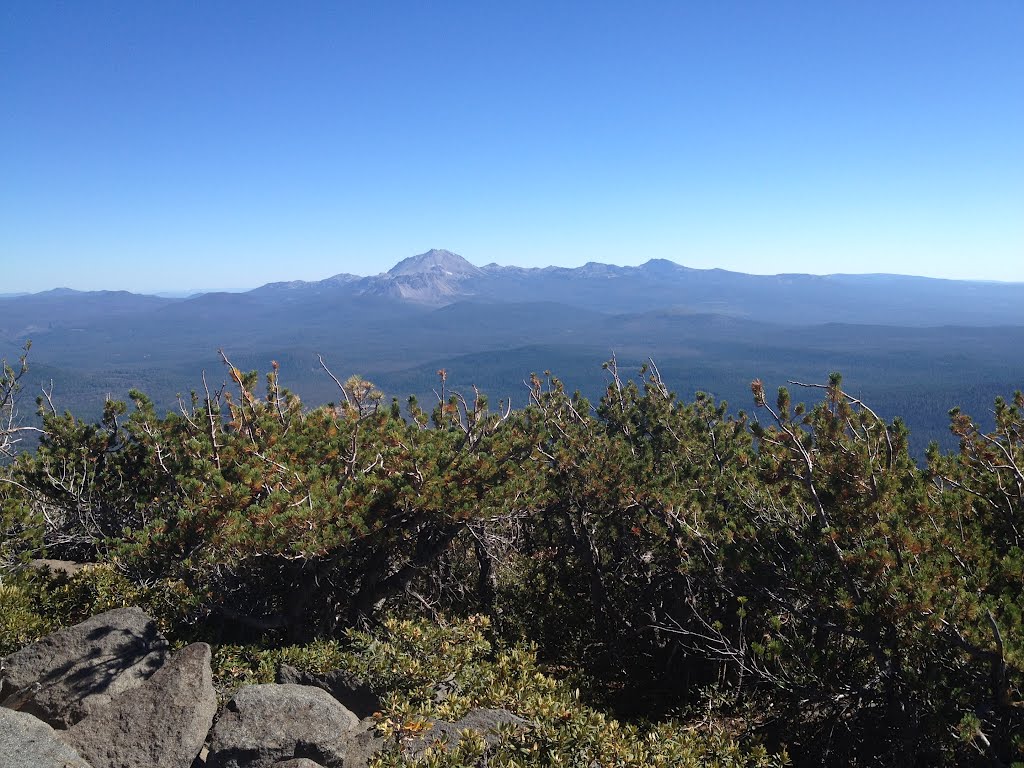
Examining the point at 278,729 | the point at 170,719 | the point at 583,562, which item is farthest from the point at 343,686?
the point at 583,562

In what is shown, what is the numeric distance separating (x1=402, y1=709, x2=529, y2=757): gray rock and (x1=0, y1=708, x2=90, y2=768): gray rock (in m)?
2.78

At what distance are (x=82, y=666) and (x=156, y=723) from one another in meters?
Answer: 1.41

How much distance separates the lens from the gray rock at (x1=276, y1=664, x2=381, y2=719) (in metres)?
6.55

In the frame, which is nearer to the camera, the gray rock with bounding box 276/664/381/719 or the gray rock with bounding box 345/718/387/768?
the gray rock with bounding box 345/718/387/768

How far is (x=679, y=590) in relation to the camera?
29.9 ft

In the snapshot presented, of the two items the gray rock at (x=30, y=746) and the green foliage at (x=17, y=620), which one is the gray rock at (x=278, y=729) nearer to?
the gray rock at (x=30, y=746)

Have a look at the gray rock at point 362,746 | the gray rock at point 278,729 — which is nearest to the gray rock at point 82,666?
the gray rock at point 278,729

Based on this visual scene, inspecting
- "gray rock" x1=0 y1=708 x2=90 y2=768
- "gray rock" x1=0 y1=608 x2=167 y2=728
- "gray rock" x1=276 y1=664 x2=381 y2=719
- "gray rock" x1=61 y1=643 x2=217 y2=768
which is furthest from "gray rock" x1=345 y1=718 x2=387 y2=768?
"gray rock" x1=0 y1=608 x2=167 y2=728

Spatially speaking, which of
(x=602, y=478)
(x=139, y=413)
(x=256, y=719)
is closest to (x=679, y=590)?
(x=602, y=478)

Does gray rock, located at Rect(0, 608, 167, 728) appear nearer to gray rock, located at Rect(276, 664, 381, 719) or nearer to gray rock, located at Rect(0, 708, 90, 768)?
gray rock, located at Rect(0, 708, 90, 768)

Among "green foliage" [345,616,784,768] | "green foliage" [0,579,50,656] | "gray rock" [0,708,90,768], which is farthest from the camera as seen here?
"green foliage" [0,579,50,656]

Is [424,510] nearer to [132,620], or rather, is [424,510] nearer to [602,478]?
[602,478]

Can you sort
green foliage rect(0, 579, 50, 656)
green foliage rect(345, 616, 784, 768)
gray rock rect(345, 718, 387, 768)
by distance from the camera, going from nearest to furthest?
green foliage rect(345, 616, 784, 768) → gray rock rect(345, 718, 387, 768) → green foliage rect(0, 579, 50, 656)

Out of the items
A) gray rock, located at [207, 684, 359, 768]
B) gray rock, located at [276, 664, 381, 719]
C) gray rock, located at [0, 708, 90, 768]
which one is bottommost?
gray rock, located at [276, 664, 381, 719]
